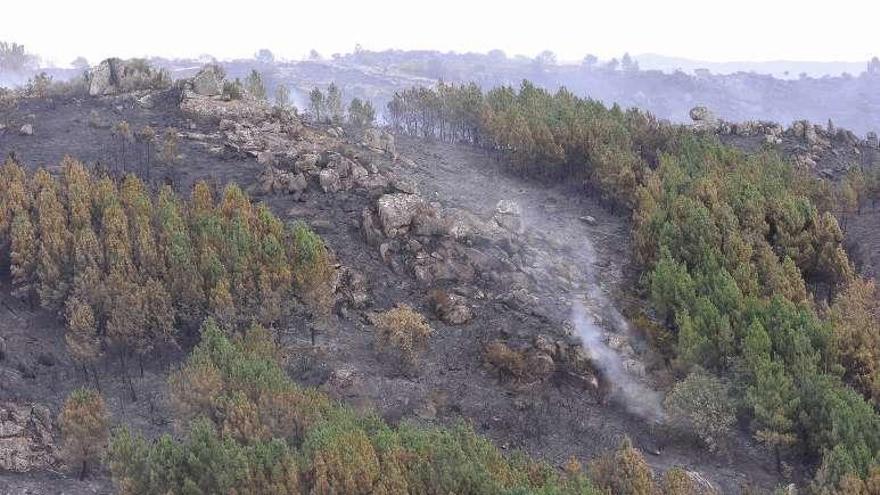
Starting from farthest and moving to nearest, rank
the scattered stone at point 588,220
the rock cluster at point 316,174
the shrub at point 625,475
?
the scattered stone at point 588,220 < the rock cluster at point 316,174 < the shrub at point 625,475

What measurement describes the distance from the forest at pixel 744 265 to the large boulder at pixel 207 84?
20859 mm

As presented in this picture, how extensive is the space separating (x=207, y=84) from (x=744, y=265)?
3950 centimetres

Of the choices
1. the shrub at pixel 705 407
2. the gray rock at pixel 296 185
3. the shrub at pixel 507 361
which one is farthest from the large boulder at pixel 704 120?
the shrub at pixel 705 407

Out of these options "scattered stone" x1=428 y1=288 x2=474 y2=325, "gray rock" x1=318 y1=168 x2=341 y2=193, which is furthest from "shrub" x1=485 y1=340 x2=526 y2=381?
"gray rock" x1=318 y1=168 x2=341 y2=193

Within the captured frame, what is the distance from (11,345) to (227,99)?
2769 cm

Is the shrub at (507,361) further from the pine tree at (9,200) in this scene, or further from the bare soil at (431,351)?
the pine tree at (9,200)

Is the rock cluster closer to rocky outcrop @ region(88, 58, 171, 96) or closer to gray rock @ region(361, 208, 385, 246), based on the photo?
gray rock @ region(361, 208, 385, 246)

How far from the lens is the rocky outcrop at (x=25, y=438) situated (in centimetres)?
2234

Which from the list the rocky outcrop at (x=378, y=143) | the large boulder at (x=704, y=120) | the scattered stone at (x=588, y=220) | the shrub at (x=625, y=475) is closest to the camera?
the shrub at (x=625, y=475)

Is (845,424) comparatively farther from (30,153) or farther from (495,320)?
(30,153)

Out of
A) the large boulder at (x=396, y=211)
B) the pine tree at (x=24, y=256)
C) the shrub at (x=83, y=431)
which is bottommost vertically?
the shrub at (x=83, y=431)

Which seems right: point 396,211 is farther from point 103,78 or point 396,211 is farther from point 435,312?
point 103,78

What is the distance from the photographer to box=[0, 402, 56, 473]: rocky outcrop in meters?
22.3

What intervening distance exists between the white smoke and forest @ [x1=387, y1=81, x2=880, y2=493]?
1.75 meters
